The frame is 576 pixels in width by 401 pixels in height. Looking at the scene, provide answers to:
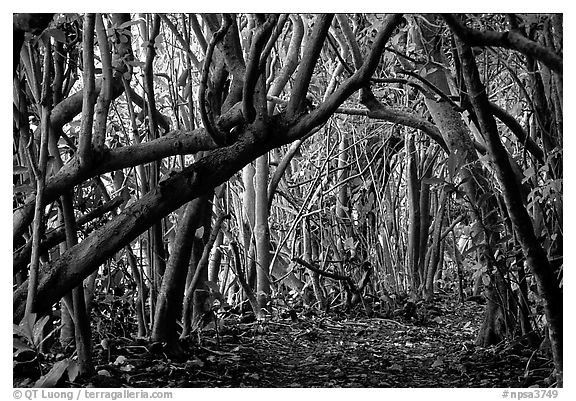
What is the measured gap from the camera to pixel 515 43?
1520 mm

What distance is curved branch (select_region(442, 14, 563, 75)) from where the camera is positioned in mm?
1514

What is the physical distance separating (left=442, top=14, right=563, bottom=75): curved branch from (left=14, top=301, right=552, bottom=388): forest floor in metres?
0.90

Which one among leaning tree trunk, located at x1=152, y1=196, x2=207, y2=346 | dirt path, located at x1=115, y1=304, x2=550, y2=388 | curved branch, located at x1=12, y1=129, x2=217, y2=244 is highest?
curved branch, located at x1=12, y1=129, x2=217, y2=244

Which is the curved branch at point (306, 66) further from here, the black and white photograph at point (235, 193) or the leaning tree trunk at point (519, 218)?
the leaning tree trunk at point (519, 218)

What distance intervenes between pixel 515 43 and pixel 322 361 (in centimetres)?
145

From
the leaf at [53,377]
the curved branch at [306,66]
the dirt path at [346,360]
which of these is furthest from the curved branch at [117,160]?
the dirt path at [346,360]

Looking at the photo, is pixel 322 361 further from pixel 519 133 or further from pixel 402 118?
pixel 519 133

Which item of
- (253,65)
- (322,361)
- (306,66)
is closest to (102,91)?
(253,65)

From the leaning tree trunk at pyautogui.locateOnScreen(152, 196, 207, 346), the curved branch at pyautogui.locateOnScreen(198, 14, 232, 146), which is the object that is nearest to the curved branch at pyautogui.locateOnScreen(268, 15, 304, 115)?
the leaning tree trunk at pyautogui.locateOnScreen(152, 196, 207, 346)

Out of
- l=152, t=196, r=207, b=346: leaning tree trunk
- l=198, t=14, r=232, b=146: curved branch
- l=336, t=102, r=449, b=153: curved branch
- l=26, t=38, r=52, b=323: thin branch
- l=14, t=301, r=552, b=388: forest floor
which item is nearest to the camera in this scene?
l=26, t=38, r=52, b=323: thin branch

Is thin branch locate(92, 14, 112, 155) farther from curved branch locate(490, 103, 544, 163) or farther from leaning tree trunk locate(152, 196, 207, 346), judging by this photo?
curved branch locate(490, 103, 544, 163)

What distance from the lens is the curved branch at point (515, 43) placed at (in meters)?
1.51

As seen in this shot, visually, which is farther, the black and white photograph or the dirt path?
the dirt path

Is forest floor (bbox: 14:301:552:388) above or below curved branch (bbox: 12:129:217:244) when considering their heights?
below
